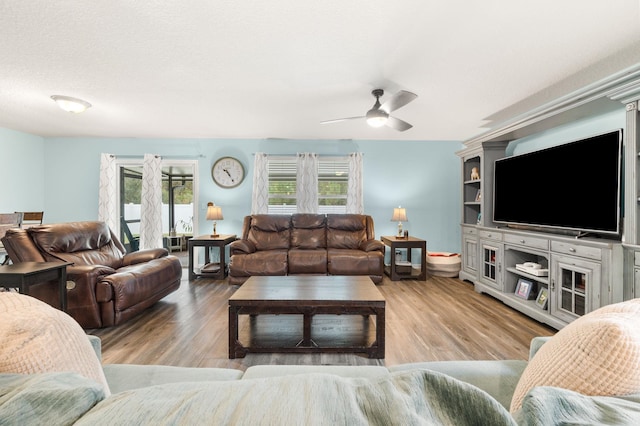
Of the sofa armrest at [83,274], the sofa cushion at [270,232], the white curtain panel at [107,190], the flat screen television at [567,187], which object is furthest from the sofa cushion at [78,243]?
the flat screen television at [567,187]

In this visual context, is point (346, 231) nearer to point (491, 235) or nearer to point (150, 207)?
point (491, 235)

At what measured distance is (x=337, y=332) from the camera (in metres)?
2.47

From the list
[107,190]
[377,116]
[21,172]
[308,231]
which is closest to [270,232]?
[308,231]

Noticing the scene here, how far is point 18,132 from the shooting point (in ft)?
15.3

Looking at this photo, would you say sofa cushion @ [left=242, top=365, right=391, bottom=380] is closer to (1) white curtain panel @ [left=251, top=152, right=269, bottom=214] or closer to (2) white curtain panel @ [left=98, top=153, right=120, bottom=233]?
(1) white curtain panel @ [left=251, top=152, right=269, bottom=214]

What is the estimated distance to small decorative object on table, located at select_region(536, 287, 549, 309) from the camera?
2.76 meters

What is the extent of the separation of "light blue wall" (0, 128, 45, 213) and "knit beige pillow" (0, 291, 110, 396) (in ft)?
18.8

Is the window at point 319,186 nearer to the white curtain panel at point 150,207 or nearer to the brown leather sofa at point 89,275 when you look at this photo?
the white curtain panel at point 150,207

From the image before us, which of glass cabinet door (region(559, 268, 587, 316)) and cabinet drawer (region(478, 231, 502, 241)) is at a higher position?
cabinet drawer (region(478, 231, 502, 241))

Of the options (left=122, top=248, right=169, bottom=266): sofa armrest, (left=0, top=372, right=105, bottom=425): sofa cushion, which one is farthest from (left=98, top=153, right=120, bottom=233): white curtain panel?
(left=0, top=372, right=105, bottom=425): sofa cushion

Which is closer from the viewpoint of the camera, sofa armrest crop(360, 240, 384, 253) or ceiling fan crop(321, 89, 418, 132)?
ceiling fan crop(321, 89, 418, 132)

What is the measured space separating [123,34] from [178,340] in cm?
244

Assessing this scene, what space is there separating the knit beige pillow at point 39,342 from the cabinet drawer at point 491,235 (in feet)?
12.8

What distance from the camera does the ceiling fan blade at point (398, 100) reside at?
2508 mm
